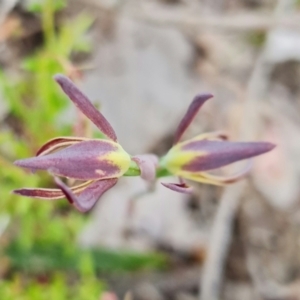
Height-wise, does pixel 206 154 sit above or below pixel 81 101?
below

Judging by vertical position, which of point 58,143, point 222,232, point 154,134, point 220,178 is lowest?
point 222,232

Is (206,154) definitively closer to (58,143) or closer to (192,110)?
(192,110)

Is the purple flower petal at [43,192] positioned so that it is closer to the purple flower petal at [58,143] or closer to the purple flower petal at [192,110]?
the purple flower petal at [58,143]

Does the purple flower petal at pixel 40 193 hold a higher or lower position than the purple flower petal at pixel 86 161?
lower

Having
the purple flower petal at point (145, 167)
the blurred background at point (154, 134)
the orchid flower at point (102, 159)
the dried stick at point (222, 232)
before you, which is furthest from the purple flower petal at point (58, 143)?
the dried stick at point (222, 232)

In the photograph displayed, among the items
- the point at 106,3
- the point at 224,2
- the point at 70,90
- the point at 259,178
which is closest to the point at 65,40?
the point at 106,3

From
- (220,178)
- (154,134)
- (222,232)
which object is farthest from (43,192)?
(154,134)

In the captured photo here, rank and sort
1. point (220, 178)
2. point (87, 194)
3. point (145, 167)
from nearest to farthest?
point (87, 194), point (145, 167), point (220, 178)
